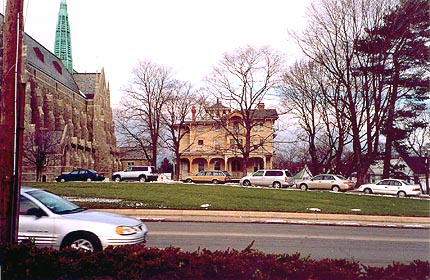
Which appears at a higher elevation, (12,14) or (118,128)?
(118,128)

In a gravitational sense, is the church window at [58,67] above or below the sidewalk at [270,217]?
above

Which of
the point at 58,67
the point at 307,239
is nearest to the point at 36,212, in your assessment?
the point at 307,239

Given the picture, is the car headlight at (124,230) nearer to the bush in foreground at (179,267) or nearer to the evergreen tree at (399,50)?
the bush in foreground at (179,267)

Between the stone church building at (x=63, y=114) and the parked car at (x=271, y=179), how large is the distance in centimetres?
2191

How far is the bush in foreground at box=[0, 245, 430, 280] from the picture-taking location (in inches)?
202

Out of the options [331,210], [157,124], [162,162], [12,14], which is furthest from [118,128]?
[12,14]

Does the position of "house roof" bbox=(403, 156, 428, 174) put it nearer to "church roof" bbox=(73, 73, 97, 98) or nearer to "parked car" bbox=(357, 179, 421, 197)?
"parked car" bbox=(357, 179, 421, 197)

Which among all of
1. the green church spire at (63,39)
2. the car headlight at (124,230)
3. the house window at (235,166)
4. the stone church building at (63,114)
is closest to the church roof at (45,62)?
the stone church building at (63,114)

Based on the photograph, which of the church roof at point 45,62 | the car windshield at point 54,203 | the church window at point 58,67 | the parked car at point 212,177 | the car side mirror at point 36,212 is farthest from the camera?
the church window at point 58,67

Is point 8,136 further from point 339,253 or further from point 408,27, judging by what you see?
point 408,27

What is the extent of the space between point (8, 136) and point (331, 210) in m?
16.4

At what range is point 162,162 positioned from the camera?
89062 mm

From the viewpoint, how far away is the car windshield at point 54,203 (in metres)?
8.61

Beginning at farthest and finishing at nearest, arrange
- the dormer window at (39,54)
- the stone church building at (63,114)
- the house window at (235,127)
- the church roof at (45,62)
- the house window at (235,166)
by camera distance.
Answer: the house window at (235,166) → the dormer window at (39,54) → the church roof at (45,62) → the house window at (235,127) → the stone church building at (63,114)
